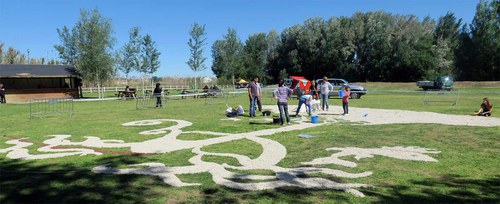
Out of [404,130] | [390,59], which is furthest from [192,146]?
[390,59]

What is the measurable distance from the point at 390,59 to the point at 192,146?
5515 centimetres

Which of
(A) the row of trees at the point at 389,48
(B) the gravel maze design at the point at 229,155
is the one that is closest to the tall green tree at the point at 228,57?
(A) the row of trees at the point at 389,48

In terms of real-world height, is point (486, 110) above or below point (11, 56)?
below

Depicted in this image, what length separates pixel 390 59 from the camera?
56.9 m

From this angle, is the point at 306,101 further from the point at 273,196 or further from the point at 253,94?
the point at 273,196

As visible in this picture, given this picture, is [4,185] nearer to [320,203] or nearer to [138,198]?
[138,198]

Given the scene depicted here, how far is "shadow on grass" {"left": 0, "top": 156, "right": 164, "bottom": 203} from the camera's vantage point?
4.71 metres

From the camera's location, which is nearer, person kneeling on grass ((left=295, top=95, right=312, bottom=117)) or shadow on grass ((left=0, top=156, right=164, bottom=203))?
shadow on grass ((left=0, top=156, right=164, bottom=203))

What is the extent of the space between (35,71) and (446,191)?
→ 37635mm

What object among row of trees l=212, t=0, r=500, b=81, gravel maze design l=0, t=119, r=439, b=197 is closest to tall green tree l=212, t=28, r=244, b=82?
row of trees l=212, t=0, r=500, b=81

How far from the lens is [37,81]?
33250mm

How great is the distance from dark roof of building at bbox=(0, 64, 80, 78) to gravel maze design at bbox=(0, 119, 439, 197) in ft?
88.9

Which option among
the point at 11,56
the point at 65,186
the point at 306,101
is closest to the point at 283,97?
the point at 306,101

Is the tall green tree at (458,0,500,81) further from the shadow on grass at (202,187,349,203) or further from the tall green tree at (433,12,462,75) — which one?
the shadow on grass at (202,187,349,203)
